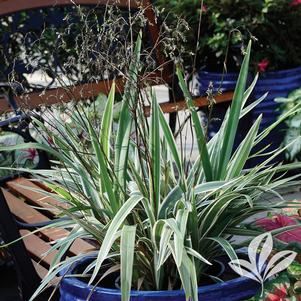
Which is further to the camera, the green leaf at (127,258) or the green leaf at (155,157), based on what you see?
the green leaf at (155,157)

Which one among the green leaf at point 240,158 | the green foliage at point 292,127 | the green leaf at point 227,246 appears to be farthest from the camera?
the green foliage at point 292,127

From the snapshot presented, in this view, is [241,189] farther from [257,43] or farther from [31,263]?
[257,43]

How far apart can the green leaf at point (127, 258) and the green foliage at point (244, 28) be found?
2.64m

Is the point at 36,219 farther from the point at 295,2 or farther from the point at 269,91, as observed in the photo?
the point at 295,2

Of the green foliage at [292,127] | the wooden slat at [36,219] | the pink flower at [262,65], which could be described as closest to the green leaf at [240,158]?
the wooden slat at [36,219]

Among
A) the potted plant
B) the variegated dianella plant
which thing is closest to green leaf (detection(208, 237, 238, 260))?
the variegated dianella plant

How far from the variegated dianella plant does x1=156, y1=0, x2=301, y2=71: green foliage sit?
2.32 meters

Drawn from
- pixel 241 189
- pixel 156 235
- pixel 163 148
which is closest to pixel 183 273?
pixel 156 235

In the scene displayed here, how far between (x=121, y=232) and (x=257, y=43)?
117 inches

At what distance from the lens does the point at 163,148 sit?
2.13m

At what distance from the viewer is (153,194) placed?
1.90 m

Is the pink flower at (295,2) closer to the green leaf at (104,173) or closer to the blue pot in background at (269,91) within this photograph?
the blue pot in background at (269,91)

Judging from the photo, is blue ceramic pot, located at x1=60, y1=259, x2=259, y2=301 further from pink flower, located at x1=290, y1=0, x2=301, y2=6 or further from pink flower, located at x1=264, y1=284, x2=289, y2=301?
pink flower, located at x1=290, y1=0, x2=301, y2=6

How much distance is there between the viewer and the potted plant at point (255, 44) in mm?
4320
